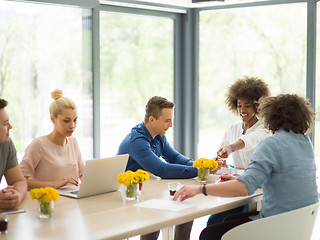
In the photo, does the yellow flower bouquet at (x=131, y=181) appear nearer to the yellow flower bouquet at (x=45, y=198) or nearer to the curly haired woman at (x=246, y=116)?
the yellow flower bouquet at (x=45, y=198)

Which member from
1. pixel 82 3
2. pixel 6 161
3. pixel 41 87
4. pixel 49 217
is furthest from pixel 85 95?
pixel 49 217

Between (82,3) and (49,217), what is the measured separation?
9.46 ft

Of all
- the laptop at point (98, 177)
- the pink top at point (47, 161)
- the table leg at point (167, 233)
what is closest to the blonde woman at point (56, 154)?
the pink top at point (47, 161)

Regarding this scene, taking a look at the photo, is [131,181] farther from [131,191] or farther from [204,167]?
[204,167]

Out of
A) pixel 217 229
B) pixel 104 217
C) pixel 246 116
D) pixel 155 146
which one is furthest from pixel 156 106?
pixel 104 217

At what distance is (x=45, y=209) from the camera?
2.36 meters

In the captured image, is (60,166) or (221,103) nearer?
(60,166)

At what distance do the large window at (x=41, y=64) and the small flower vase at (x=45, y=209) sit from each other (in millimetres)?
2235

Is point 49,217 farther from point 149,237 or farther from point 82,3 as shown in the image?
point 82,3

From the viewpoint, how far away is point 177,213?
A: 2.46 m

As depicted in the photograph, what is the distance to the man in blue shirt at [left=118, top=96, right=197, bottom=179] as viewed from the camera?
11.0 ft

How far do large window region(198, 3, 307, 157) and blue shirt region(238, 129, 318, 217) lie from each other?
109 inches

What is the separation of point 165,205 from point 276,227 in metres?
0.57

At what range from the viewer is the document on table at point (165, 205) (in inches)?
100
